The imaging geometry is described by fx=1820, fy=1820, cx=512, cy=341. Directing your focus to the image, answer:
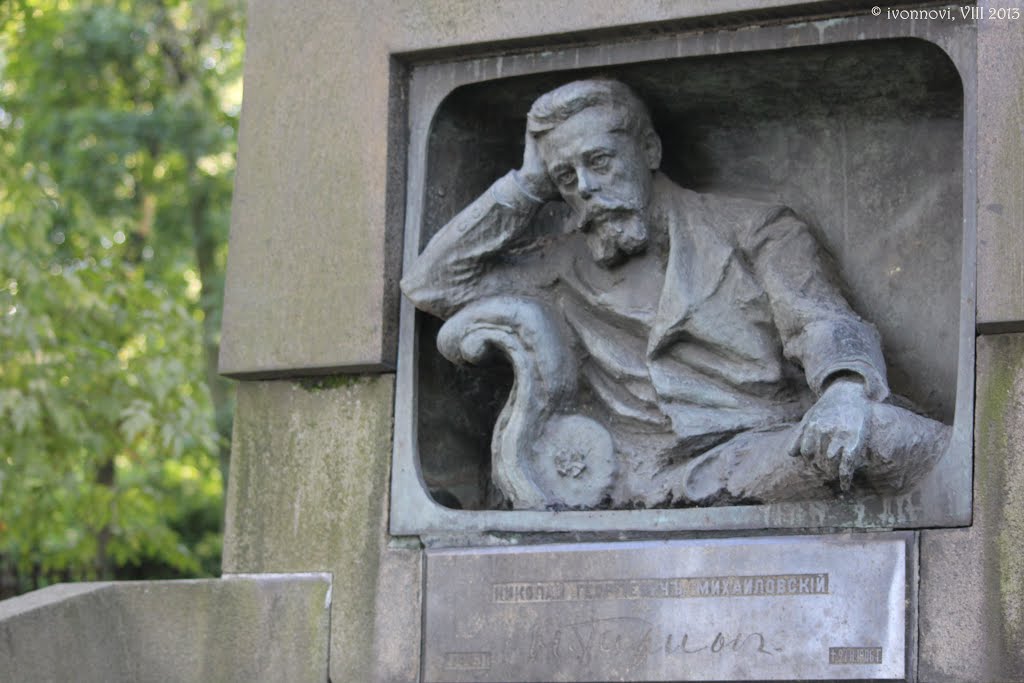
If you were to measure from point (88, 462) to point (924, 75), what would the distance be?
6444 mm

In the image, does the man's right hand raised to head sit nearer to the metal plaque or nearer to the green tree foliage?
the metal plaque

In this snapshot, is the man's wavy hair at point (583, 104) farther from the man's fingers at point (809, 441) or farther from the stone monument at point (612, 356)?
the man's fingers at point (809, 441)

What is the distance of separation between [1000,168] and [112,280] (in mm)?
6471

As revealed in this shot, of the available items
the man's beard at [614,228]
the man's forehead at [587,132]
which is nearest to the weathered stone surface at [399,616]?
the man's beard at [614,228]

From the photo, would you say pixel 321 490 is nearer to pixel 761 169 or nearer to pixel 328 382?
pixel 328 382

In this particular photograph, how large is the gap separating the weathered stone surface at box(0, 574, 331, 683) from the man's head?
1547mm

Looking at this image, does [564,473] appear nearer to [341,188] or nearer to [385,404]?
[385,404]

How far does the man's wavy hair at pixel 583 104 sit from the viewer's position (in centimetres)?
611

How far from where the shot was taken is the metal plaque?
532cm

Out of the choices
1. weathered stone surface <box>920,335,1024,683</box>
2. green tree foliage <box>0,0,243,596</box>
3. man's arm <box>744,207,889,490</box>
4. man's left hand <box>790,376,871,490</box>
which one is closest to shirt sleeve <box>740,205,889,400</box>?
man's arm <box>744,207,889,490</box>

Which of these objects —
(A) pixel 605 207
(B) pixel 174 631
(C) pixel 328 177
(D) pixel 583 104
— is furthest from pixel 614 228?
(B) pixel 174 631

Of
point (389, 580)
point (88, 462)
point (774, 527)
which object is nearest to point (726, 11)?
point (774, 527)
